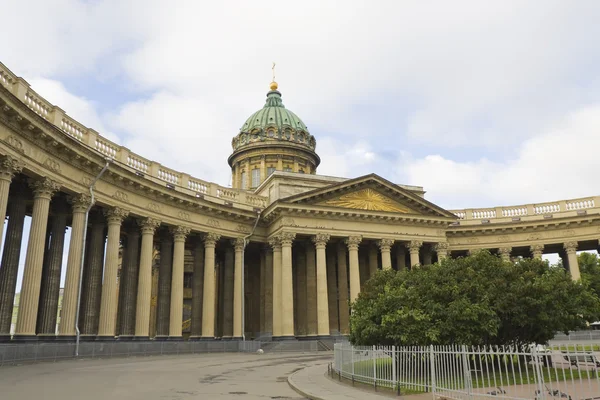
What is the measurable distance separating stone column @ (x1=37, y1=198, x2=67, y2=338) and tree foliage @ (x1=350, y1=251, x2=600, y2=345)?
1776 centimetres

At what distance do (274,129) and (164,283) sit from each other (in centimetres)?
3435

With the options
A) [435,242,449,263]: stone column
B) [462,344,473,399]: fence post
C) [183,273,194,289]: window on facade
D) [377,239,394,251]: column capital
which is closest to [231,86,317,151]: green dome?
[183,273,194,289]: window on facade

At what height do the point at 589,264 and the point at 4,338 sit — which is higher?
the point at 589,264

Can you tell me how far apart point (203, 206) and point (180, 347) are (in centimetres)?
1022

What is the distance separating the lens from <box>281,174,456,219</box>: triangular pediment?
138 feet

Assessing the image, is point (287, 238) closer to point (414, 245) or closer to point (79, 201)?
point (414, 245)

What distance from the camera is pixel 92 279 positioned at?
32.2 m

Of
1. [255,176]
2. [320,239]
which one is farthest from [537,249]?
[255,176]

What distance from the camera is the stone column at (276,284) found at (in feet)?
132

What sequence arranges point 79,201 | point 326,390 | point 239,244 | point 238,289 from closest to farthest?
1. point 326,390
2. point 79,201
3. point 238,289
4. point 239,244

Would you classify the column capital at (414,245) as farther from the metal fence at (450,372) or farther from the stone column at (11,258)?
the stone column at (11,258)

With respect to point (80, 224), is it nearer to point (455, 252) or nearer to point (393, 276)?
point (393, 276)

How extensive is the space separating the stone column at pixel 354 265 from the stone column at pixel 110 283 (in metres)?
18.9

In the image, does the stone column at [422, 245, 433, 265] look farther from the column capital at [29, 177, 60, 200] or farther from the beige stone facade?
the column capital at [29, 177, 60, 200]
